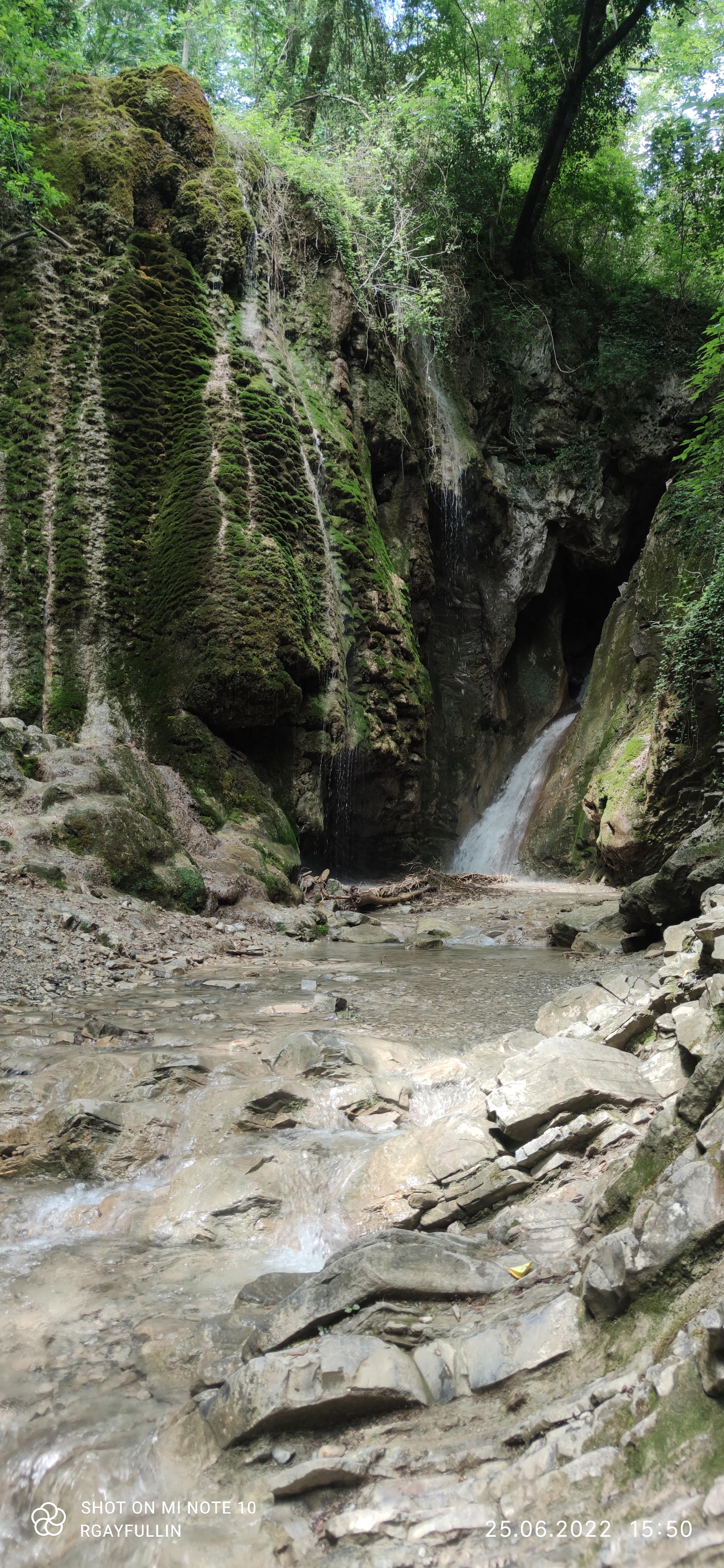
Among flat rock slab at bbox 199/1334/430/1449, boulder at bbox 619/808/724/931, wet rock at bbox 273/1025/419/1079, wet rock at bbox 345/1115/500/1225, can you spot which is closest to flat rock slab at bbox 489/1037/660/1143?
wet rock at bbox 345/1115/500/1225

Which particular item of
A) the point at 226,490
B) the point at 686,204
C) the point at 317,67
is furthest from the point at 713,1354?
the point at 686,204

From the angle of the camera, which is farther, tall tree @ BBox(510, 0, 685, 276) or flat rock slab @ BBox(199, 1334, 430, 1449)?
tall tree @ BBox(510, 0, 685, 276)

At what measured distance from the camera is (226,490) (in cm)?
1088

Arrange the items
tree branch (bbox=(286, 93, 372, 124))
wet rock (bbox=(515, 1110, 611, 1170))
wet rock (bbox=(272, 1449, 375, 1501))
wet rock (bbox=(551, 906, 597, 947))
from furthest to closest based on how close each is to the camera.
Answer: tree branch (bbox=(286, 93, 372, 124)) → wet rock (bbox=(551, 906, 597, 947)) → wet rock (bbox=(515, 1110, 611, 1170)) → wet rock (bbox=(272, 1449, 375, 1501))

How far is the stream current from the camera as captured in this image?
1849 mm

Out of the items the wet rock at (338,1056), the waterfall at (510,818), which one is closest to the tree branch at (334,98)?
the waterfall at (510,818)

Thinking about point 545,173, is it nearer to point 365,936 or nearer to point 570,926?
point 570,926

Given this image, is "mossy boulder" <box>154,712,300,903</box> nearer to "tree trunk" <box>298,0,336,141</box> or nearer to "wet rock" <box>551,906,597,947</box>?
"wet rock" <box>551,906,597,947</box>

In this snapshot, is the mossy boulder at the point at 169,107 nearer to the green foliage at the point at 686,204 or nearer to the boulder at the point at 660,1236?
the green foliage at the point at 686,204

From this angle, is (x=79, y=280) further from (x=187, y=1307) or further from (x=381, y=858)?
(x=187, y=1307)

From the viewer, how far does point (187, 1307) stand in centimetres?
257

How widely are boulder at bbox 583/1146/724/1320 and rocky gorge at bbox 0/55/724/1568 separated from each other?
0.01 metres

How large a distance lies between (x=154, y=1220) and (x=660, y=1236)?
2169 millimetres

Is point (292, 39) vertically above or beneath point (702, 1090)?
above
